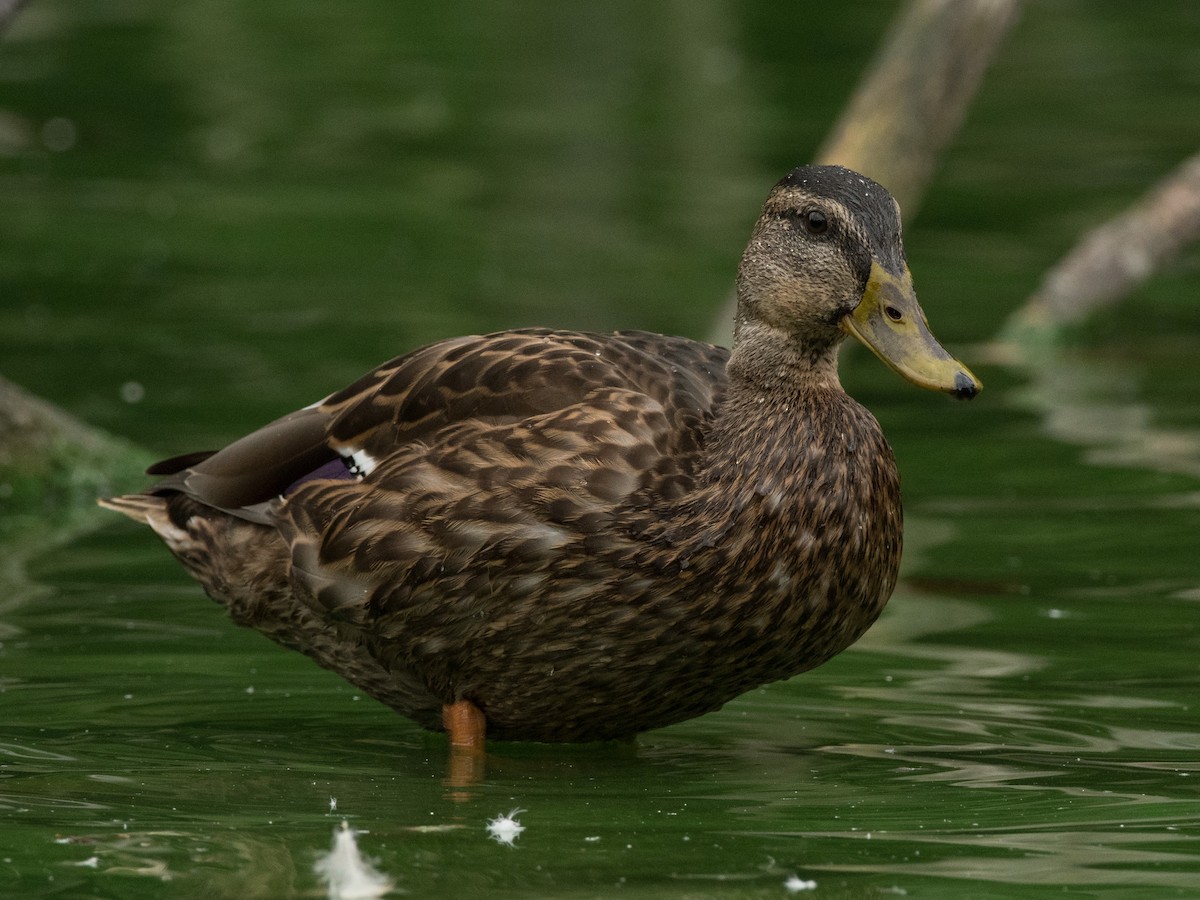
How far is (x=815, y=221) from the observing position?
555cm

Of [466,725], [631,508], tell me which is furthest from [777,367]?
[466,725]

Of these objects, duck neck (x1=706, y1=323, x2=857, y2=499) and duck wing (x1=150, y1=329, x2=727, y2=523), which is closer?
duck neck (x1=706, y1=323, x2=857, y2=499)

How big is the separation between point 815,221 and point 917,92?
407cm

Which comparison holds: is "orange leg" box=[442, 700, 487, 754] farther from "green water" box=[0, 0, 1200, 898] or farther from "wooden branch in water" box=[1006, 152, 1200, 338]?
"wooden branch in water" box=[1006, 152, 1200, 338]

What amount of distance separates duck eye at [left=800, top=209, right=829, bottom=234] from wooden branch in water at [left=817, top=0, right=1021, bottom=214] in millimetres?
3754

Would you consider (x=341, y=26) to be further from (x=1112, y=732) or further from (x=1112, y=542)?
(x=1112, y=732)

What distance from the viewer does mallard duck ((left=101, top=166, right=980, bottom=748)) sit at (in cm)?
542

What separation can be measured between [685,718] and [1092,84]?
45.9 feet

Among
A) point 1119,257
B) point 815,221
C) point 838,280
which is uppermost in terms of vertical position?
point 1119,257

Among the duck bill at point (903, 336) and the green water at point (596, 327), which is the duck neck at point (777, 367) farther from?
the green water at point (596, 327)

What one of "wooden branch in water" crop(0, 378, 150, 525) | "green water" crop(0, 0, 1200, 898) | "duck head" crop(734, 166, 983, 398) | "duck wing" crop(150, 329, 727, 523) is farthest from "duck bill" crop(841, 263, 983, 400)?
"wooden branch in water" crop(0, 378, 150, 525)

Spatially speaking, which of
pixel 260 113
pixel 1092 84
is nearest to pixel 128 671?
pixel 260 113

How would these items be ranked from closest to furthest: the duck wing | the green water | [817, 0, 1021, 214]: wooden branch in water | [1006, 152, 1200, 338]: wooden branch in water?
1. the green water
2. the duck wing
3. [817, 0, 1021, 214]: wooden branch in water
4. [1006, 152, 1200, 338]: wooden branch in water

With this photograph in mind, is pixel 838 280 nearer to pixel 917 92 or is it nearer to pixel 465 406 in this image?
pixel 465 406
